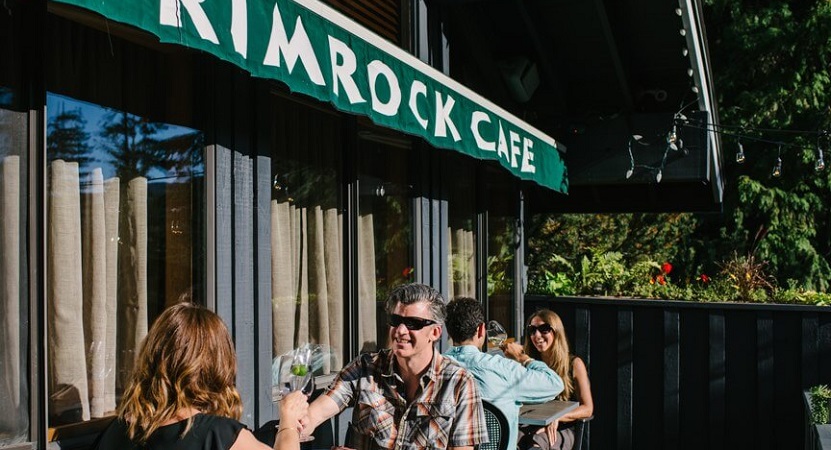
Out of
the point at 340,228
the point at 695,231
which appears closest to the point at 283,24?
the point at 340,228

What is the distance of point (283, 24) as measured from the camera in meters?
3.34

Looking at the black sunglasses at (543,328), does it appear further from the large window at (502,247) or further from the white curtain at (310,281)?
the large window at (502,247)

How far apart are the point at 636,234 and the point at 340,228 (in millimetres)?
10221

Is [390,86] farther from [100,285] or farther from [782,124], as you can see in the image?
[782,124]

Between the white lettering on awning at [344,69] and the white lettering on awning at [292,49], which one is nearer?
the white lettering on awning at [292,49]

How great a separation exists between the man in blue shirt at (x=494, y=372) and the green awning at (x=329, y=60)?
0.94m

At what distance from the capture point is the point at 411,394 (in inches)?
132

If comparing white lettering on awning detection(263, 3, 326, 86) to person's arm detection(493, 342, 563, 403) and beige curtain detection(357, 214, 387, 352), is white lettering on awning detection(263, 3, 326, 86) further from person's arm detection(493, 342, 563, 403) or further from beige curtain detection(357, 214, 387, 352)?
beige curtain detection(357, 214, 387, 352)

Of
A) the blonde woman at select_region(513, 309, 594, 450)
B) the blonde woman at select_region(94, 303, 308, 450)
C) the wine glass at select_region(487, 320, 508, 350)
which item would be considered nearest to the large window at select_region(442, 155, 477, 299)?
the blonde woman at select_region(513, 309, 594, 450)

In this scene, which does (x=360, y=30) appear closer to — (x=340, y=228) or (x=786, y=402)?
(x=340, y=228)

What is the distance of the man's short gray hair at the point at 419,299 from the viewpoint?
3359mm

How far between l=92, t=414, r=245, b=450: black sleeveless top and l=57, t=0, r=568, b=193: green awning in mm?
1148

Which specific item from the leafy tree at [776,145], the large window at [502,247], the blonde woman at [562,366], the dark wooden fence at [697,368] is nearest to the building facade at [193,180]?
the blonde woman at [562,366]

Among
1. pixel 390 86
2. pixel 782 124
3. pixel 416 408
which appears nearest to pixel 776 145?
pixel 782 124
